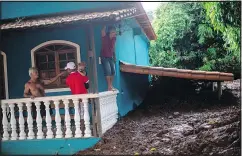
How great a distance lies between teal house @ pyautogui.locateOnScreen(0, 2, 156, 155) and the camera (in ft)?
20.9

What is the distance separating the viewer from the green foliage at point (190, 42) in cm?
1446

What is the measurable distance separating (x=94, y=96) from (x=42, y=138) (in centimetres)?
145

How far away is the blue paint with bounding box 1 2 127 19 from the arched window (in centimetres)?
95

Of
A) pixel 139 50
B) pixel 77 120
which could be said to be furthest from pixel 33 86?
pixel 139 50

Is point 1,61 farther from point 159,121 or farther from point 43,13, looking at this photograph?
point 159,121

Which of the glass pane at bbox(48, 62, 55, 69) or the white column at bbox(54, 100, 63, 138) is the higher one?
the glass pane at bbox(48, 62, 55, 69)

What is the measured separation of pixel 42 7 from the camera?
8.68 metres

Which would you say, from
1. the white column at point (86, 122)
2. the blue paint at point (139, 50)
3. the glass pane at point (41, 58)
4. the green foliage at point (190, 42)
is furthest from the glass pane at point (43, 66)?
the green foliage at point (190, 42)

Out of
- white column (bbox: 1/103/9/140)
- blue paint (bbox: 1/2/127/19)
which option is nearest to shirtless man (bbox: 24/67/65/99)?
white column (bbox: 1/103/9/140)

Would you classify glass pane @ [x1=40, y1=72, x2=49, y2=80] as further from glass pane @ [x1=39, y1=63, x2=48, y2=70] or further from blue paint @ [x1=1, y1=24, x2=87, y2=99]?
blue paint @ [x1=1, y1=24, x2=87, y2=99]

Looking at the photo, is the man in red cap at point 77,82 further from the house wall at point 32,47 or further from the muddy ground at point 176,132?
the house wall at point 32,47

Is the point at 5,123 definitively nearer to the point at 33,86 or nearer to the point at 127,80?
the point at 33,86

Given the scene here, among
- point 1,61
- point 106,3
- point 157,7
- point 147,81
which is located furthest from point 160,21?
point 1,61

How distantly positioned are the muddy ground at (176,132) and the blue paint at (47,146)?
231 millimetres
